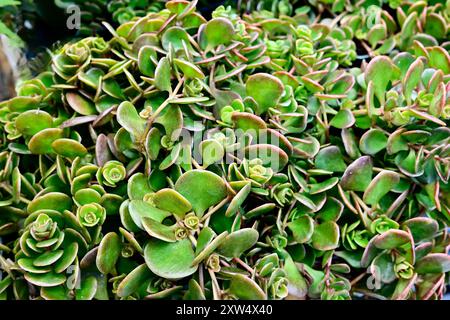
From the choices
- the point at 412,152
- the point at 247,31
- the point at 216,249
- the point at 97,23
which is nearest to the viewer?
the point at 216,249

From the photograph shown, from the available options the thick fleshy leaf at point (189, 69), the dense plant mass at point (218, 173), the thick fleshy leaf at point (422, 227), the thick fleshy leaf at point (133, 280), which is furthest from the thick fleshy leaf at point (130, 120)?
the thick fleshy leaf at point (422, 227)

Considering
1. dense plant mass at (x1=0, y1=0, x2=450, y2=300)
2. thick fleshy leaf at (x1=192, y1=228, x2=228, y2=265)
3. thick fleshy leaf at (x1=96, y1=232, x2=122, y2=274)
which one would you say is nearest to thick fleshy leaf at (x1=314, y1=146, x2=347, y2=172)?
dense plant mass at (x1=0, y1=0, x2=450, y2=300)

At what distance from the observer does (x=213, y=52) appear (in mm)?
871

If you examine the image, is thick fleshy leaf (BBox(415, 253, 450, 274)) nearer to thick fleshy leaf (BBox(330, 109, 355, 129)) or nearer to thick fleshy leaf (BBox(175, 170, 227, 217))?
thick fleshy leaf (BBox(330, 109, 355, 129))

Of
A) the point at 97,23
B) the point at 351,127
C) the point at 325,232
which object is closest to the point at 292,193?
the point at 325,232

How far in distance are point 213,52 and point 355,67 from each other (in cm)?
37

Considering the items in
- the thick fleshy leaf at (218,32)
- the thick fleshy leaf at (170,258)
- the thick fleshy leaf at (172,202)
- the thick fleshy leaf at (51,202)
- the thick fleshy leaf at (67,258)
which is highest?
the thick fleshy leaf at (218,32)

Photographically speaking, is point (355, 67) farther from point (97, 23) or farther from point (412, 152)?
point (97, 23)

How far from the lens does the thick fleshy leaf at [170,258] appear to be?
670 mm

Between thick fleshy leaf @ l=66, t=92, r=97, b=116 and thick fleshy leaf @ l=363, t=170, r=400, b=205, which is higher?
thick fleshy leaf @ l=66, t=92, r=97, b=116

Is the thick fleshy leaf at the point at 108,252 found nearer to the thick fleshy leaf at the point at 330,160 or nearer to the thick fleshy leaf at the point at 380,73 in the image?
the thick fleshy leaf at the point at 330,160

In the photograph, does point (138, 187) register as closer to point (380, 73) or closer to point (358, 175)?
point (358, 175)

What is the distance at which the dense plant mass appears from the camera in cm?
71

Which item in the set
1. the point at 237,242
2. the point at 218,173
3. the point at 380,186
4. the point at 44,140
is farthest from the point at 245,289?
the point at 44,140
